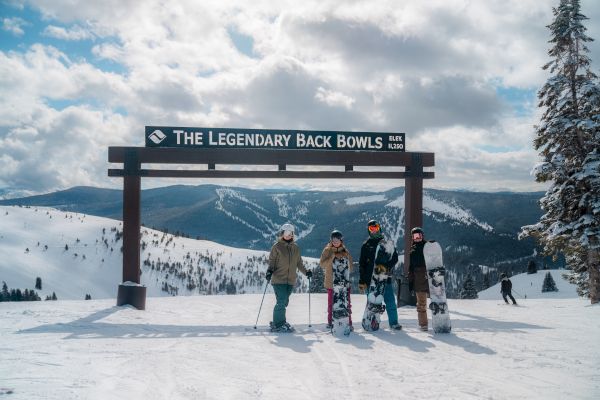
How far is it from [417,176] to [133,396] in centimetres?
1010

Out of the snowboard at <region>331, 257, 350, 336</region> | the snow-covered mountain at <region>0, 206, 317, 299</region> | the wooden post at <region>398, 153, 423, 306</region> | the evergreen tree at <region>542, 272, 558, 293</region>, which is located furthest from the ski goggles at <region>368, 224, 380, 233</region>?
the snow-covered mountain at <region>0, 206, 317, 299</region>

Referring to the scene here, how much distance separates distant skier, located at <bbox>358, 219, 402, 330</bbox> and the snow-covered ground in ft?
1.68

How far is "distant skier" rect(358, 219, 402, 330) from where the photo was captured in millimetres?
8336

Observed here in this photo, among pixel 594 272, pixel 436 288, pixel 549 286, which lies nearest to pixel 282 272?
pixel 436 288

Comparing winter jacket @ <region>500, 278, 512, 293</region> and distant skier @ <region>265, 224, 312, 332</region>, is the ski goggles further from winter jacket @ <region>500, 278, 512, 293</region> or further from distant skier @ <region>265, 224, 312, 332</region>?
winter jacket @ <region>500, 278, 512, 293</region>

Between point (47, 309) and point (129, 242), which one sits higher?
point (129, 242)

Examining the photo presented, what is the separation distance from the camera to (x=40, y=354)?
20.2ft

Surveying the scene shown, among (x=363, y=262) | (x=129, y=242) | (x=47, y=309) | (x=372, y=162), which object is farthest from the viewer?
(x=372, y=162)

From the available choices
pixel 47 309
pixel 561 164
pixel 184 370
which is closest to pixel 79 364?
pixel 184 370

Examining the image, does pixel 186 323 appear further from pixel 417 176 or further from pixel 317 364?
pixel 417 176

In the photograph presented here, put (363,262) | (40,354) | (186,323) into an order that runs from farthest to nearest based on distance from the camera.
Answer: (186,323) < (363,262) < (40,354)

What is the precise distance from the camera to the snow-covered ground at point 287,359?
4.81m

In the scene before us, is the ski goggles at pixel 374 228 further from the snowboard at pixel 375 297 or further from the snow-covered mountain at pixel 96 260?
the snow-covered mountain at pixel 96 260

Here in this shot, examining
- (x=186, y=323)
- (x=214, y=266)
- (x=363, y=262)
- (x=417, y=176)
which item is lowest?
(x=214, y=266)
